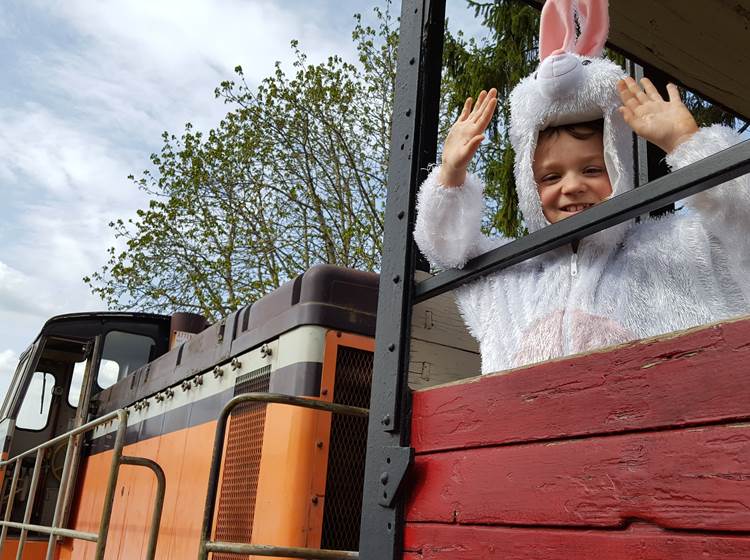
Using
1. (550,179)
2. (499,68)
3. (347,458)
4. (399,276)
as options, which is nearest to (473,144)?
(550,179)

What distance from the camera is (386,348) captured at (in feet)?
4.95

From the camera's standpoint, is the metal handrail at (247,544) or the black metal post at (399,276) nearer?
the black metal post at (399,276)

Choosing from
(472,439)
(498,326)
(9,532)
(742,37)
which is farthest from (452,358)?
(9,532)

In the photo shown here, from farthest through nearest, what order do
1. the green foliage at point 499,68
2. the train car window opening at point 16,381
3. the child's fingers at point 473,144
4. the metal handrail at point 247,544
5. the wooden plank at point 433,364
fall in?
1. the green foliage at point 499,68
2. the train car window opening at point 16,381
3. the wooden plank at point 433,364
4. the metal handrail at point 247,544
5. the child's fingers at point 473,144

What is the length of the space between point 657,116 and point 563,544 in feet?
2.50

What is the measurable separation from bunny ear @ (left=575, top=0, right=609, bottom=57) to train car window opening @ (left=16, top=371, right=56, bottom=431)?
5.55m

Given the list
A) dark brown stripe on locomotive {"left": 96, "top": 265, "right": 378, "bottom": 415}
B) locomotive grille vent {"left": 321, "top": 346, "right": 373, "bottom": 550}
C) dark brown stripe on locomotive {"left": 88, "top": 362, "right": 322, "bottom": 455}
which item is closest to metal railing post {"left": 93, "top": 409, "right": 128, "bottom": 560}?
dark brown stripe on locomotive {"left": 88, "top": 362, "right": 322, "bottom": 455}

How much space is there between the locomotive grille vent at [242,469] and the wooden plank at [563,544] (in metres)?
1.51

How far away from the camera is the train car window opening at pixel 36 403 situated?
603 centimetres

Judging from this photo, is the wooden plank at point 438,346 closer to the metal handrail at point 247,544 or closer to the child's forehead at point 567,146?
the metal handrail at point 247,544

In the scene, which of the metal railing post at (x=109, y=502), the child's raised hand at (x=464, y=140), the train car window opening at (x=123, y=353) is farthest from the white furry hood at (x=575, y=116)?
the train car window opening at (x=123, y=353)

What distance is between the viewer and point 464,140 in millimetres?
1551

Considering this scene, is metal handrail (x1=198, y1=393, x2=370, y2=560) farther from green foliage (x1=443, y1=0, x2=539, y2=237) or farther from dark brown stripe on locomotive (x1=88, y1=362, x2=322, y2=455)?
green foliage (x1=443, y1=0, x2=539, y2=237)

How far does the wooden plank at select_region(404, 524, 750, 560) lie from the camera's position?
0.89m
